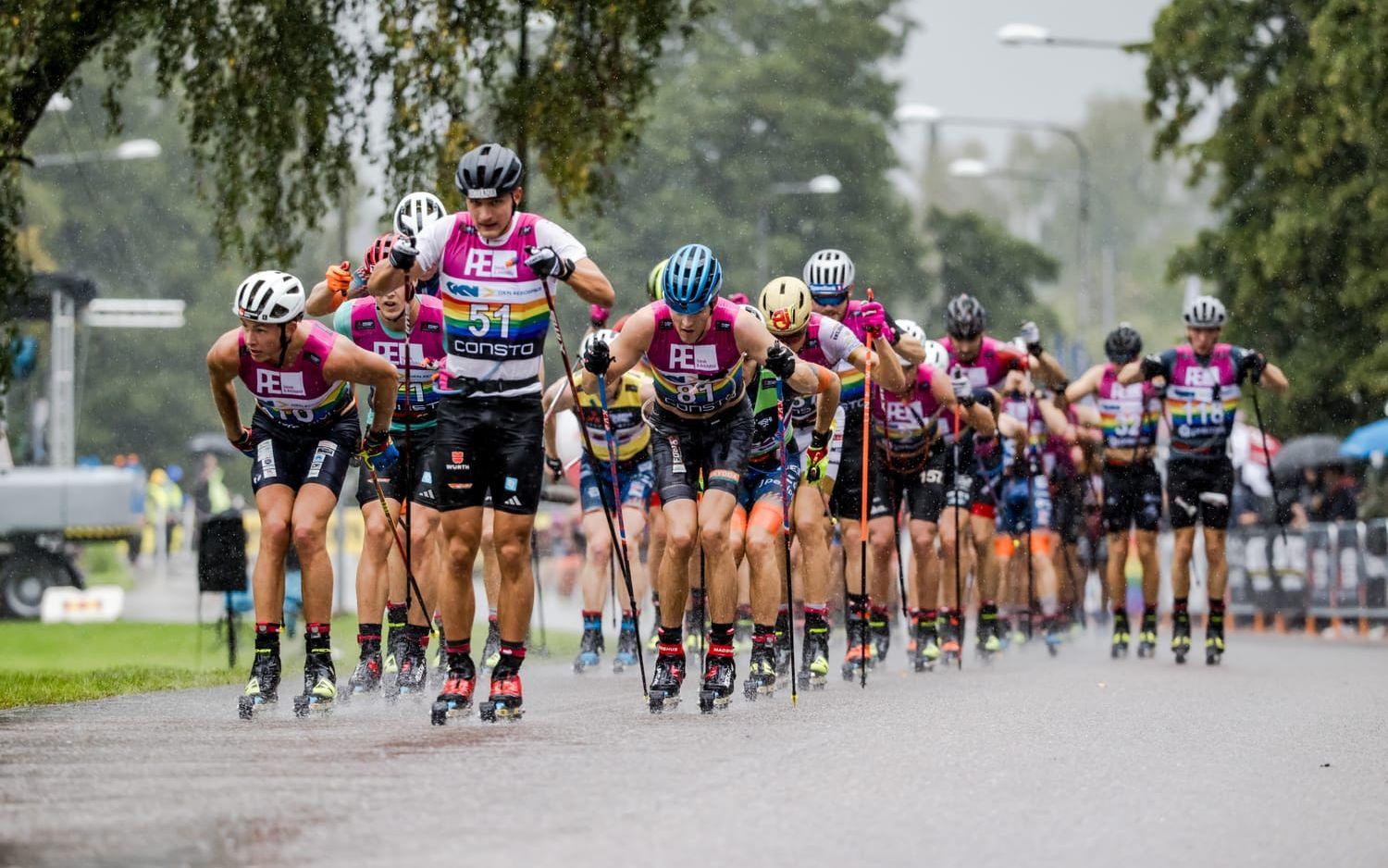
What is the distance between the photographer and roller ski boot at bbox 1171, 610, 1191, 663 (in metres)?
16.9

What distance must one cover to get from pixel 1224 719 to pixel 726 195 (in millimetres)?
49418

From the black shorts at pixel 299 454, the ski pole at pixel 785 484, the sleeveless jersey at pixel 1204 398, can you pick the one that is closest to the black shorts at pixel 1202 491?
the sleeveless jersey at pixel 1204 398

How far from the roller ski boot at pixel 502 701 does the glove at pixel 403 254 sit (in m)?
1.84

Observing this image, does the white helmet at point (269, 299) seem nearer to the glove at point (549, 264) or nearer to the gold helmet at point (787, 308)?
the glove at point (549, 264)

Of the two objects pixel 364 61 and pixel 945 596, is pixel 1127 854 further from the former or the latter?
pixel 364 61

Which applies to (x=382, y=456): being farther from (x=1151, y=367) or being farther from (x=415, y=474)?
(x=1151, y=367)

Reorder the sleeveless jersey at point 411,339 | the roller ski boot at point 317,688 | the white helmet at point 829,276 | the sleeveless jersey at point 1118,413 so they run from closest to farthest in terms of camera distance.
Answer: the roller ski boot at point 317,688, the sleeveless jersey at point 411,339, the white helmet at point 829,276, the sleeveless jersey at point 1118,413

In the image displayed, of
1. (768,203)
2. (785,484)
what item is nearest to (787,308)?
(785,484)

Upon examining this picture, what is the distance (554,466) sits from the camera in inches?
634

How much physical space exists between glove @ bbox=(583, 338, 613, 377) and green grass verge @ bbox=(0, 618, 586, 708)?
3.68 metres

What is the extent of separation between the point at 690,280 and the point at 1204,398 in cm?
694

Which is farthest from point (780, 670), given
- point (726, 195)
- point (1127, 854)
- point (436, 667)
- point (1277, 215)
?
point (726, 195)

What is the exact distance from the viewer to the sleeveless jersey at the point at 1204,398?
16891mm

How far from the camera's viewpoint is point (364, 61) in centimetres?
1775
